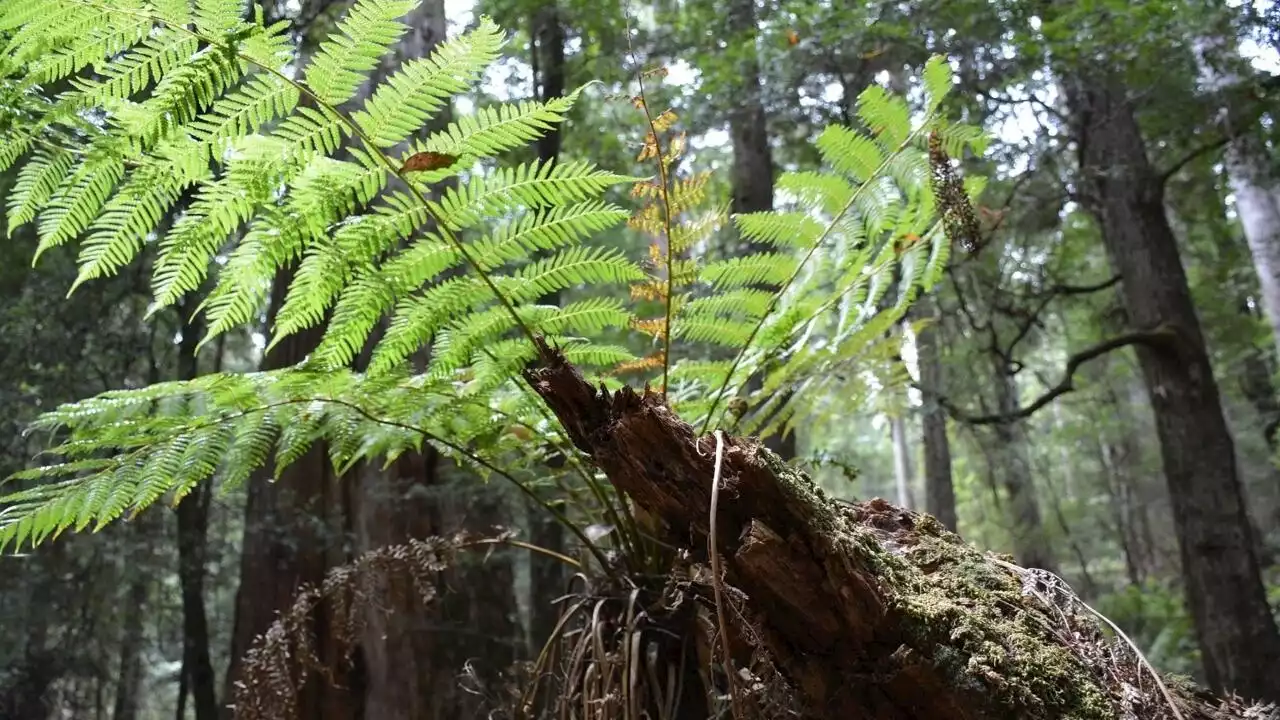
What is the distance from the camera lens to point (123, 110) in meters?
1.00

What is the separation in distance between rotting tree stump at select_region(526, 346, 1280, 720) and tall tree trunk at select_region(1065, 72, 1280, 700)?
272cm

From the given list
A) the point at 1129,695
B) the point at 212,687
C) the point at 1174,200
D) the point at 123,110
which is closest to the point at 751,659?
the point at 1129,695

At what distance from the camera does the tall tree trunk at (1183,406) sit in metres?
3.09

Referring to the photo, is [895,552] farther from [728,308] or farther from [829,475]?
[829,475]

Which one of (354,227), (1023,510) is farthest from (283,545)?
(1023,510)

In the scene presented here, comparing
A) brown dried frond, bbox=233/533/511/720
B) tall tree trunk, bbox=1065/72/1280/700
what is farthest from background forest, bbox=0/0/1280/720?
brown dried frond, bbox=233/533/511/720

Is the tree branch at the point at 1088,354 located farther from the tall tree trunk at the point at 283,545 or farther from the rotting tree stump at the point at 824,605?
the rotting tree stump at the point at 824,605

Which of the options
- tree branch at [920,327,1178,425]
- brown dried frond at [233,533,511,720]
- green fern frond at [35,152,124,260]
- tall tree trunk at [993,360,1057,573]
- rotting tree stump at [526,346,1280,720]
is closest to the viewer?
rotting tree stump at [526,346,1280,720]

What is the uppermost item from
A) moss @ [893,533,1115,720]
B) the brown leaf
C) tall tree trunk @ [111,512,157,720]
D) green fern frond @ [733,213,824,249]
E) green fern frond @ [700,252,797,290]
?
green fern frond @ [733,213,824,249]

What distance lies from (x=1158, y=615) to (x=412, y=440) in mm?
6813

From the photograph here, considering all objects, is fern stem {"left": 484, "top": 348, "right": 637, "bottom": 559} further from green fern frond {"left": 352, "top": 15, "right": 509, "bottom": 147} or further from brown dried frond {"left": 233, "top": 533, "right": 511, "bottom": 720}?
green fern frond {"left": 352, "top": 15, "right": 509, "bottom": 147}

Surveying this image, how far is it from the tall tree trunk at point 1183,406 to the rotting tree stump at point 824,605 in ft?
8.92

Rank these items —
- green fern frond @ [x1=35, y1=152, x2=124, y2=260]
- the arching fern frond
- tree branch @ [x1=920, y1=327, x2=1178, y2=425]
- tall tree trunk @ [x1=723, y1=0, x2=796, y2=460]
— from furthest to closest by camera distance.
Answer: tall tree trunk @ [x1=723, y1=0, x2=796, y2=460]
tree branch @ [x1=920, y1=327, x2=1178, y2=425]
the arching fern frond
green fern frond @ [x1=35, y1=152, x2=124, y2=260]

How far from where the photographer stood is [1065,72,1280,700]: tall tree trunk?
10.1 feet
